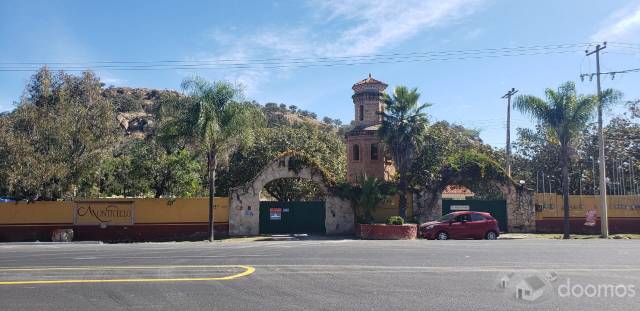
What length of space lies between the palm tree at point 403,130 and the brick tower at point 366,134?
12.4 metres

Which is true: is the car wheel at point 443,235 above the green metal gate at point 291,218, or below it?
below

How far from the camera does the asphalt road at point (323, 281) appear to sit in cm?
774

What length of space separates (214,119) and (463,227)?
12.6 meters

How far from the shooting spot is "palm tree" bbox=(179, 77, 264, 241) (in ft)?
80.7

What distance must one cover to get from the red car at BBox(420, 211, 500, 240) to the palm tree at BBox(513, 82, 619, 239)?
580cm

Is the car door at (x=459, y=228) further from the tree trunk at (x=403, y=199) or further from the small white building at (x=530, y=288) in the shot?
the small white building at (x=530, y=288)

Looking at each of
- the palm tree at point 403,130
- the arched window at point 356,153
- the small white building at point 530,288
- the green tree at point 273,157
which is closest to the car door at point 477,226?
the palm tree at point 403,130

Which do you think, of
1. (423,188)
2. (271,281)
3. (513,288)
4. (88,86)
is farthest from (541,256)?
(88,86)

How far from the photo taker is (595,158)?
42531 mm

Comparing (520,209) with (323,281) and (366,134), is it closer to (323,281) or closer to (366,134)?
(366,134)

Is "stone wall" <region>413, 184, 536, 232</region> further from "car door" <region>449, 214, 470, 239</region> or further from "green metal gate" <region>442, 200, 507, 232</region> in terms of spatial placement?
"car door" <region>449, 214, 470, 239</region>

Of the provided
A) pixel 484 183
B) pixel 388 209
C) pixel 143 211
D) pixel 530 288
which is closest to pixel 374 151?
pixel 388 209

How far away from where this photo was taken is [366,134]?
40.7 meters

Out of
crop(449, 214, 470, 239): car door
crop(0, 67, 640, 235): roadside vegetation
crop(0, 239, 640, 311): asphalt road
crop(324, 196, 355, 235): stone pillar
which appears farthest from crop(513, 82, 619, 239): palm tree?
crop(0, 239, 640, 311): asphalt road
